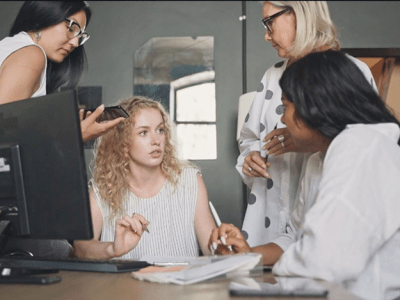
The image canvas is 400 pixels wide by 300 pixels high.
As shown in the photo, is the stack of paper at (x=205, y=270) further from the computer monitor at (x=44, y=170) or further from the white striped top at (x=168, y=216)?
the white striped top at (x=168, y=216)

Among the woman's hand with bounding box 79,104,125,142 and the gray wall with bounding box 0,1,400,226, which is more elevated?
the gray wall with bounding box 0,1,400,226

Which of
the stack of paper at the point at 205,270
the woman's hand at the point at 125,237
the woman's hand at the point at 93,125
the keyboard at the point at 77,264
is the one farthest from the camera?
the woman's hand at the point at 93,125

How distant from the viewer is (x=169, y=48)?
3.84 meters

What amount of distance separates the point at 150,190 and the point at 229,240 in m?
0.89

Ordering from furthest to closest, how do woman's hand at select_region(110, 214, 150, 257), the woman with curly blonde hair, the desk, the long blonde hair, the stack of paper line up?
the woman with curly blonde hair < the long blonde hair < woman's hand at select_region(110, 214, 150, 257) < the stack of paper < the desk

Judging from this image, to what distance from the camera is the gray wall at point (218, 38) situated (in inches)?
149

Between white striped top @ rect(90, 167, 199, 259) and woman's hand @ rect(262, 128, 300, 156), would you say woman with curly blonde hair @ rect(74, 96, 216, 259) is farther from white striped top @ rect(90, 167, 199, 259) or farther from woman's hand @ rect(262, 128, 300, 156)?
woman's hand @ rect(262, 128, 300, 156)

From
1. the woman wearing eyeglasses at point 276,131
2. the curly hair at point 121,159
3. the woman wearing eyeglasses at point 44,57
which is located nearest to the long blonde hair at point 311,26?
the woman wearing eyeglasses at point 276,131

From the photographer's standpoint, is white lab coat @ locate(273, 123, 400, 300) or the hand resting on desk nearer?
white lab coat @ locate(273, 123, 400, 300)

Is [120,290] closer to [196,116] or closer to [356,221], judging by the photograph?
[356,221]

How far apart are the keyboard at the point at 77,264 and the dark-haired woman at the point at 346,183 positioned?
0.20 meters

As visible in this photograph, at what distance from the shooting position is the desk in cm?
82

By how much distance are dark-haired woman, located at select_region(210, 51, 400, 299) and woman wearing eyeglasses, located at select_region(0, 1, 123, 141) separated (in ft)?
1.80

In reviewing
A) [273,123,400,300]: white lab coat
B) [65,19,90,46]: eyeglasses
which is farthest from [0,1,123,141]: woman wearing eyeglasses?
[273,123,400,300]: white lab coat
